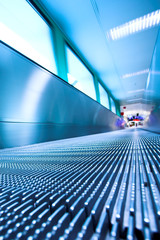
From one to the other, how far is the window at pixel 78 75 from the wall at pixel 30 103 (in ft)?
5.23

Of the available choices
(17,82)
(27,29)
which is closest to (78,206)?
(17,82)

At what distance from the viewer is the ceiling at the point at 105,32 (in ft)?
11.5

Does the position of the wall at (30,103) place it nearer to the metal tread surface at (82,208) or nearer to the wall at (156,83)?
the metal tread surface at (82,208)

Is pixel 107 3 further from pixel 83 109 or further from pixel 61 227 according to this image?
pixel 61 227

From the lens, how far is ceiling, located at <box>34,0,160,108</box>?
11.5ft

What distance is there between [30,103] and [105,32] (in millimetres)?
3942

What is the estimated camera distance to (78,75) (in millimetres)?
5965

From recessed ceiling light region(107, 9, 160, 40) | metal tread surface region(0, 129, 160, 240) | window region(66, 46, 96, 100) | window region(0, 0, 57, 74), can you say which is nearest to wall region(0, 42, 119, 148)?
window region(0, 0, 57, 74)

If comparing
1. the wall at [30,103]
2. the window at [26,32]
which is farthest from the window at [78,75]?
the wall at [30,103]

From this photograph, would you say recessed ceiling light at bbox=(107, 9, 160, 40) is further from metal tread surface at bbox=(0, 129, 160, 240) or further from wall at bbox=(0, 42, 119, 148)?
metal tread surface at bbox=(0, 129, 160, 240)

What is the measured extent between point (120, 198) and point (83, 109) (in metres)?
4.61

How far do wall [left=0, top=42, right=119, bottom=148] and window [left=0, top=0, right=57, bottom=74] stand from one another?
2.03 feet

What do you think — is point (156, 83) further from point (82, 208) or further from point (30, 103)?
point (82, 208)

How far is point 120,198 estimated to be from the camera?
31 centimetres
